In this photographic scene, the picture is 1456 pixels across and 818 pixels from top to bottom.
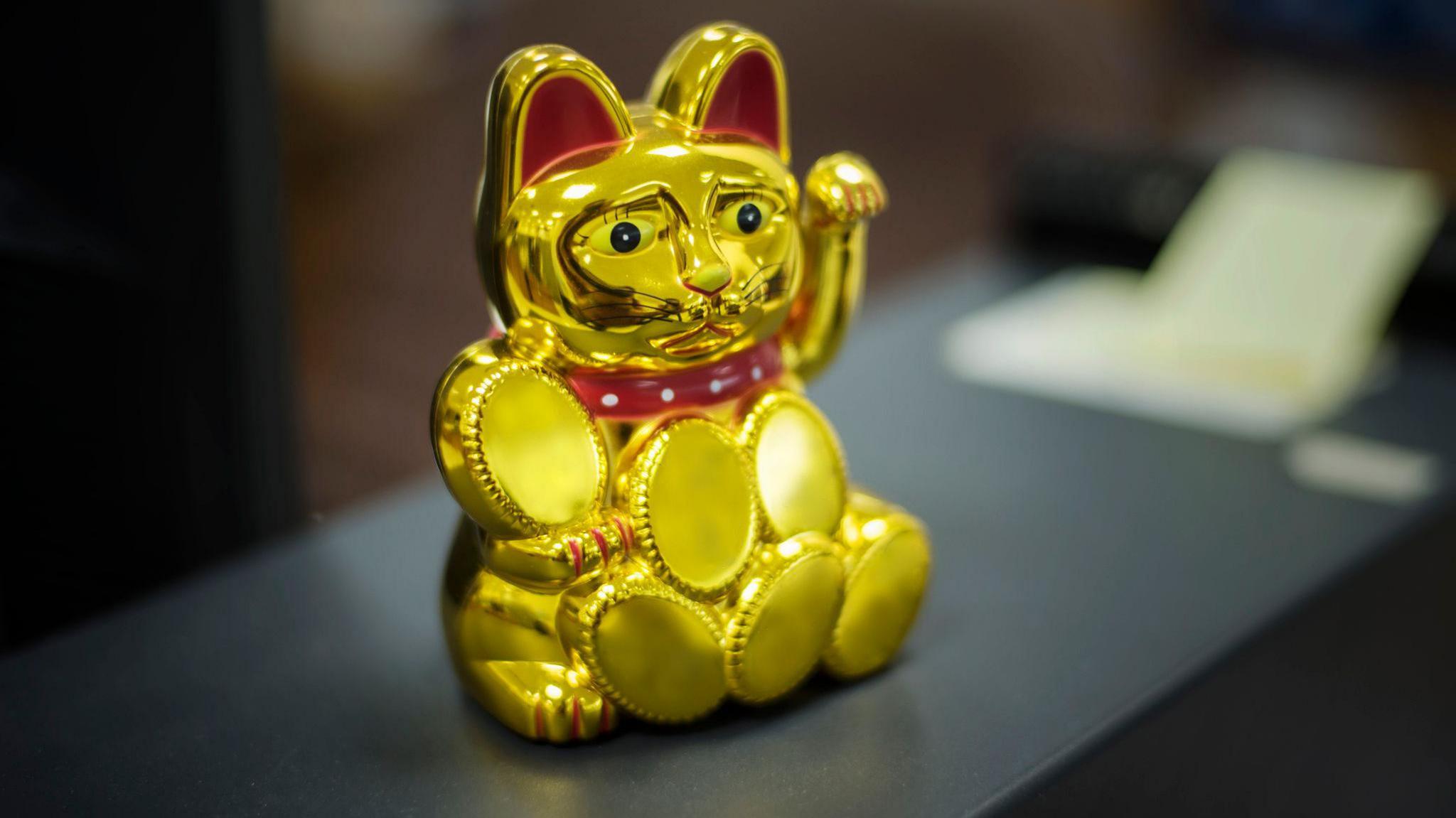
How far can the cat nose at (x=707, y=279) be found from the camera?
0.68m

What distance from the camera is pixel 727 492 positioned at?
72 centimetres

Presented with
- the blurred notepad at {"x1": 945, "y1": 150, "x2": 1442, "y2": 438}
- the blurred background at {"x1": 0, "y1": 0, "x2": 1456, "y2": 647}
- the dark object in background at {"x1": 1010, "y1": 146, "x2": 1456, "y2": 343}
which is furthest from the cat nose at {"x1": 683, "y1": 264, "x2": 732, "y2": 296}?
the dark object in background at {"x1": 1010, "y1": 146, "x2": 1456, "y2": 343}

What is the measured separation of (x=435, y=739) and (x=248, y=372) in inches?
16.7

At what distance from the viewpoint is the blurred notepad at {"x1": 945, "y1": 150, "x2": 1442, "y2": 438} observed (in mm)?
1196

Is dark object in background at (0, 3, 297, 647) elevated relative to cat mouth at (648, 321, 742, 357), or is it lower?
lower

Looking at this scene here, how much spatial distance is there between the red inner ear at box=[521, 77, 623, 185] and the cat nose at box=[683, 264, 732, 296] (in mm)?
68

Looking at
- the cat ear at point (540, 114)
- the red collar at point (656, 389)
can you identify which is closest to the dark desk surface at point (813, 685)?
the red collar at point (656, 389)

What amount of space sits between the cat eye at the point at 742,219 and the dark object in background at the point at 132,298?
1.52 feet

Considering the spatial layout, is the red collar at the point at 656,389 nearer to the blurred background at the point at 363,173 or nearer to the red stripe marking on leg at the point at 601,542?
the red stripe marking on leg at the point at 601,542

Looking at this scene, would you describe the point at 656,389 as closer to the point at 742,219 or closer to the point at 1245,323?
the point at 742,219

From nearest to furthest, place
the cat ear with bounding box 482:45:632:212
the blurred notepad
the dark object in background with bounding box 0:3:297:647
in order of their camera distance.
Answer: the cat ear with bounding box 482:45:632:212 → the dark object in background with bounding box 0:3:297:647 → the blurred notepad

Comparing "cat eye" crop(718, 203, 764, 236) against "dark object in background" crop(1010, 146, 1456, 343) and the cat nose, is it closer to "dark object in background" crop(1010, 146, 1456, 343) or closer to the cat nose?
the cat nose

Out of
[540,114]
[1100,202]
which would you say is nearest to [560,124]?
[540,114]

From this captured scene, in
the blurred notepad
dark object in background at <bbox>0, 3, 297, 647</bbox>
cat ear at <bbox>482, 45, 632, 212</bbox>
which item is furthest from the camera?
the blurred notepad
